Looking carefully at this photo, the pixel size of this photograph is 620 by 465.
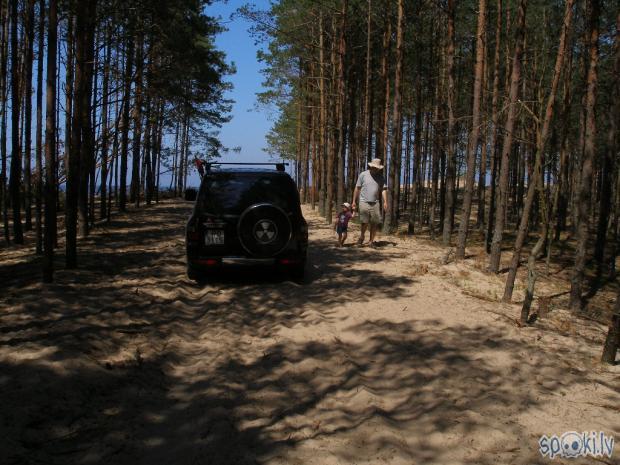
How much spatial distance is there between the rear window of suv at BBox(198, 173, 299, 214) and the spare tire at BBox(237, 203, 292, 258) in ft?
1.31

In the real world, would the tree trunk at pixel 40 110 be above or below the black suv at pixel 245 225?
above

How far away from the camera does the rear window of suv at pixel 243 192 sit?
7.85m

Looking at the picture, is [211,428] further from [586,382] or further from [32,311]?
[586,382]

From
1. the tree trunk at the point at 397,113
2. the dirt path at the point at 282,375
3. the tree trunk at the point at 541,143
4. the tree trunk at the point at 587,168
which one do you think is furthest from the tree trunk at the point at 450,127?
the dirt path at the point at 282,375

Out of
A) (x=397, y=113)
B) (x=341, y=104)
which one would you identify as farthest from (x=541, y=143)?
(x=341, y=104)

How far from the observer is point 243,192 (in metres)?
8.01

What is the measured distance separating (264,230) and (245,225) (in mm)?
306

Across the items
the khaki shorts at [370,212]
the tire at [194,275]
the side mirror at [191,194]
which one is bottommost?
the tire at [194,275]

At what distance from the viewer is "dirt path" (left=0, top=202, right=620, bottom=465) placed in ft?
11.9

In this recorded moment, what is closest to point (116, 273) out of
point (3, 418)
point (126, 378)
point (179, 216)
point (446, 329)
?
point (126, 378)

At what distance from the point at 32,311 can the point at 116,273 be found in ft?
9.24

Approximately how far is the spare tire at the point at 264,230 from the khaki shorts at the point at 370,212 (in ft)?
14.1

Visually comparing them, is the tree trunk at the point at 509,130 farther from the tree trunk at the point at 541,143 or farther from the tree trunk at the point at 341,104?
the tree trunk at the point at 341,104

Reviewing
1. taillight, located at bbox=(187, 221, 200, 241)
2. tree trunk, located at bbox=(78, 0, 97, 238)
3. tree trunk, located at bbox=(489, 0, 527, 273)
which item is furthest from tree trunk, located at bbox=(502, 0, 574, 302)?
tree trunk, located at bbox=(78, 0, 97, 238)
